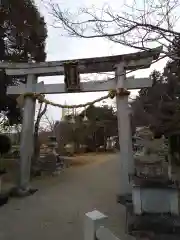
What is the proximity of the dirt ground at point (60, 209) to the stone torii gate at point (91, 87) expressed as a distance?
80 centimetres

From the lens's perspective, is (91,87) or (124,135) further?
(91,87)

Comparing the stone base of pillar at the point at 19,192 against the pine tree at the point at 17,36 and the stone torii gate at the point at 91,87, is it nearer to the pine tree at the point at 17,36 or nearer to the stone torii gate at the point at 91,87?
the stone torii gate at the point at 91,87

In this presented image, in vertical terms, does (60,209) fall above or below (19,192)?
below

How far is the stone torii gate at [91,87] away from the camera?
9109 millimetres

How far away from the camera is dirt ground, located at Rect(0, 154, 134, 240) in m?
6.05

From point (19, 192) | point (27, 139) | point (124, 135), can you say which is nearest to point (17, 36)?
point (27, 139)

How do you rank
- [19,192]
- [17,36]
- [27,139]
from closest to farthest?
[19,192] → [27,139] → [17,36]

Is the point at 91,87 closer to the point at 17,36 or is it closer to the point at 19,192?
the point at 19,192

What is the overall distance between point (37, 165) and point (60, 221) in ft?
28.6

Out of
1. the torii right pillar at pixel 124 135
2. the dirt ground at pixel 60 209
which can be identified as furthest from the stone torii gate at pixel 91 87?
the dirt ground at pixel 60 209

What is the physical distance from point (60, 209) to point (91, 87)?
12.0 feet

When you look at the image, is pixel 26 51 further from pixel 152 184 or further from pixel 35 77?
pixel 152 184

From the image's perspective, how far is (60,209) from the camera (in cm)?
798

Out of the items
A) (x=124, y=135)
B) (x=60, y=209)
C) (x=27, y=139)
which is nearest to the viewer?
(x=60, y=209)
